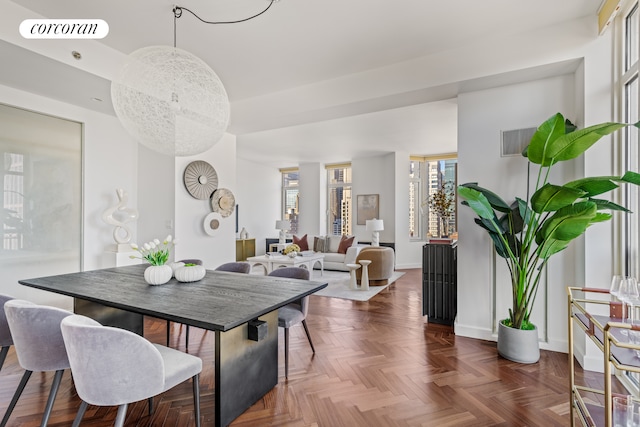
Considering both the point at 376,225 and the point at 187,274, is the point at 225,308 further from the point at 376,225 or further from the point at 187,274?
the point at 376,225

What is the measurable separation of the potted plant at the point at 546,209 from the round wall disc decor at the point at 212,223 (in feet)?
12.1

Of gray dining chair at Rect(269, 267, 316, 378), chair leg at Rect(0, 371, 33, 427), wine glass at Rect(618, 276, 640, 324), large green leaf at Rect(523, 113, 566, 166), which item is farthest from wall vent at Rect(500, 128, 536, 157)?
chair leg at Rect(0, 371, 33, 427)

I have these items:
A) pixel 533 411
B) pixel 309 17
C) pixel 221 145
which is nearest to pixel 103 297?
pixel 309 17

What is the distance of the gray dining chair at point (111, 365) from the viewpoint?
135 centimetres

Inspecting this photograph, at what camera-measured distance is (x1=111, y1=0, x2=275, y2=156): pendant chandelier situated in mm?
2014

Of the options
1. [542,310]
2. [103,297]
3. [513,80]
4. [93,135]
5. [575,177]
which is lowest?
[542,310]

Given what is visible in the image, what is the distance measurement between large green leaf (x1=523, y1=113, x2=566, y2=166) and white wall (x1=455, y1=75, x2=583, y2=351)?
2.51ft

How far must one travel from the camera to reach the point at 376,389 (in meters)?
2.28

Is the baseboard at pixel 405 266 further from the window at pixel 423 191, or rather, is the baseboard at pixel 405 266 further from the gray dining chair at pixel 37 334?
the gray dining chair at pixel 37 334

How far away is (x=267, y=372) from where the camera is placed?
2.21m

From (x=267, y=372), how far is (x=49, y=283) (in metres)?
1.85

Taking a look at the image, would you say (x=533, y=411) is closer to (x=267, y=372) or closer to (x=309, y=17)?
(x=267, y=372)

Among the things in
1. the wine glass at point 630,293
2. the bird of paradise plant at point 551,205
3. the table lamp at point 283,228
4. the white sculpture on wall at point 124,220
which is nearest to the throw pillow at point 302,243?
the table lamp at point 283,228

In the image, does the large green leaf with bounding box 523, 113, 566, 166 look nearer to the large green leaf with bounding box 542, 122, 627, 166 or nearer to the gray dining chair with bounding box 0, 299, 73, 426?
the large green leaf with bounding box 542, 122, 627, 166
